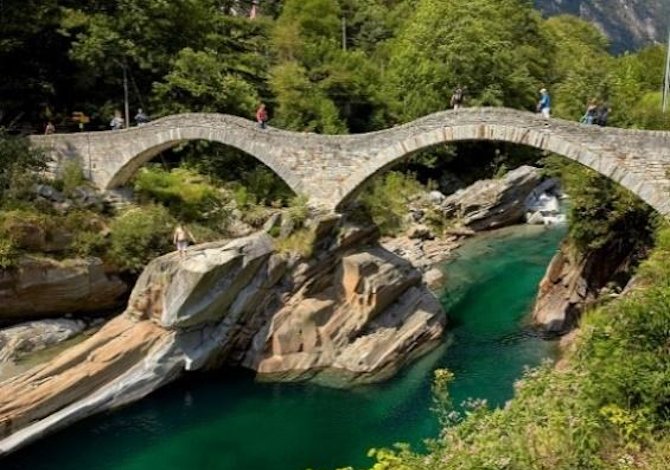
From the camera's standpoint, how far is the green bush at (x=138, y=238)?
17.8 metres

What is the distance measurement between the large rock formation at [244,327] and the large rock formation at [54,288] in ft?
3.58

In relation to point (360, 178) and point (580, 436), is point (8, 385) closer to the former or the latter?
point (360, 178)

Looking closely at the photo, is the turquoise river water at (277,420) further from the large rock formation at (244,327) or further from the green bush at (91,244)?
the green bush at (91,244)

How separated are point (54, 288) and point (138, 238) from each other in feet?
8.95

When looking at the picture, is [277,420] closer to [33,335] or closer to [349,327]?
[349,327]

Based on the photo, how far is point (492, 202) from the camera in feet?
101

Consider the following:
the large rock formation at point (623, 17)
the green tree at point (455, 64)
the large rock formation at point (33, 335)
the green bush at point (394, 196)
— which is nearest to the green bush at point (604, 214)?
the green bush at point (394, 196)

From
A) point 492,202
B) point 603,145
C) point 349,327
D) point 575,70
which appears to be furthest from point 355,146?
point 575,70

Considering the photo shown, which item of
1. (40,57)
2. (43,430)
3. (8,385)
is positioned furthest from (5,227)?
(40,57)

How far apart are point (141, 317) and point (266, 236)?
3.90 meters

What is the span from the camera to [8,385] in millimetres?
14211

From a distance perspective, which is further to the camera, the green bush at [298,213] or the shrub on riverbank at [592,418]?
the green bush at [298,213]

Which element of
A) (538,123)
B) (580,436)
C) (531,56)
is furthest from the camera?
(531,56)

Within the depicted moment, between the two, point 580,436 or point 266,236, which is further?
point 266,236
